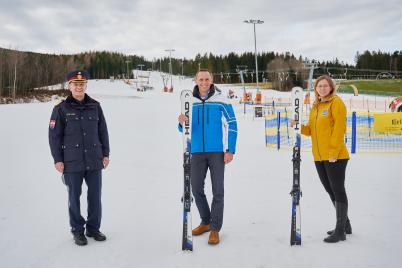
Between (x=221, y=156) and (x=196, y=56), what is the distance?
445 ft

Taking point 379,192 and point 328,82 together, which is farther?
point 379,192

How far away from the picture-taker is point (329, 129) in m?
3.92

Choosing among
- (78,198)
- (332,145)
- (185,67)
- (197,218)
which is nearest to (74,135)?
(78,198)

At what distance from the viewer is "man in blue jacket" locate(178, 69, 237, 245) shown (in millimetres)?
3986

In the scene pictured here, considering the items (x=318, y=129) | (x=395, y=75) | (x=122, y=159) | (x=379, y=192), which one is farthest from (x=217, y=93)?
(x=395, y=75)

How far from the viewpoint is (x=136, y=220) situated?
4852 mm

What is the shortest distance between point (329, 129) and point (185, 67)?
12892cm

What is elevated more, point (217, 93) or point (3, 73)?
point (3, 73)

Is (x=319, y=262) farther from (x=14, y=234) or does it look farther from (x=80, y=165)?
(x=14, y=234)

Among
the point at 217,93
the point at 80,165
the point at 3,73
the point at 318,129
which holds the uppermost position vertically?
the point at 3,73

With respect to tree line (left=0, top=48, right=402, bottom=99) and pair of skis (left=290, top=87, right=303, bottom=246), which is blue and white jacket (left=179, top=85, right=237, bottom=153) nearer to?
pair of skis (left=290, top=87, right=303, bottom=246)

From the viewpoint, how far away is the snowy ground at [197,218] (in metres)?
3.68

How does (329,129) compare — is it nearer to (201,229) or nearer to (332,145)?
(332,145)

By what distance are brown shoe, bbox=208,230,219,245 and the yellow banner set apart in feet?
29.1
